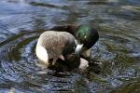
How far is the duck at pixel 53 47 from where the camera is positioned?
22.7 ft

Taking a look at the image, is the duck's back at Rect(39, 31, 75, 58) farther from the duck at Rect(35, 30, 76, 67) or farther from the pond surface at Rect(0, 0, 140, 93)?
the pond surface at Rect(0, 0, 140, 93)

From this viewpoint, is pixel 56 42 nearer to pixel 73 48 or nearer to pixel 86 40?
pixel 73 48

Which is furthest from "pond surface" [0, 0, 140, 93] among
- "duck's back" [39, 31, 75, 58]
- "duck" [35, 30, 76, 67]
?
"duck's back" [39, 31, 75, 58]

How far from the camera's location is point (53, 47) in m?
7.02

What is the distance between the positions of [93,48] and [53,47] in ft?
3.45

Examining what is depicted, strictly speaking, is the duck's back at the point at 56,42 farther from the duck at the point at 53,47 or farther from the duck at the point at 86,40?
the duck at the point at 86,40

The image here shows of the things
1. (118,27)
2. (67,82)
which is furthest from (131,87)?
(118,27)

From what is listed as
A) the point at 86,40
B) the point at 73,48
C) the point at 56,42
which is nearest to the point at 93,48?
the point at 86,40

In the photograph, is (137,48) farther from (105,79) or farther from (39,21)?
(39,21)

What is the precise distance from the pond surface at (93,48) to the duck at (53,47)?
180mm

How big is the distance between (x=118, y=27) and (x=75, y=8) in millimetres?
1281

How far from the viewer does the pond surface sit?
6.54 meters

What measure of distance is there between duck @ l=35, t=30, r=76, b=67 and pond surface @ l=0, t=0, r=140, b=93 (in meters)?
0.18

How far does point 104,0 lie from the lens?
34.1 ft
